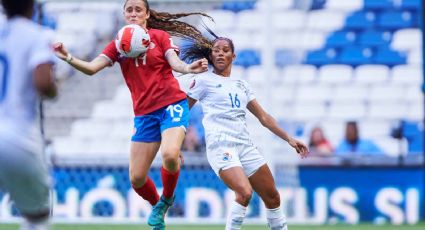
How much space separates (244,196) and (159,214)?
0.71 metres

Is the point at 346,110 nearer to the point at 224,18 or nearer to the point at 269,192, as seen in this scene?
the point at 224,18

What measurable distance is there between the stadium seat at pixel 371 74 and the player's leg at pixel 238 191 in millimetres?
9516

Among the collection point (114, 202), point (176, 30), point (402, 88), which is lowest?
point (114, 202)

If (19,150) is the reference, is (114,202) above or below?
below

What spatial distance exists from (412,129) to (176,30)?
332 inches

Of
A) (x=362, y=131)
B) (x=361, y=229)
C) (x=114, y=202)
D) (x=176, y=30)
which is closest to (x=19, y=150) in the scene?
(x=176, y=30)

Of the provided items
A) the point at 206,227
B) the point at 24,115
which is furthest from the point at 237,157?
the point at 206,227

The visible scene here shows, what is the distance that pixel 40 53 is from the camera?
5699mm

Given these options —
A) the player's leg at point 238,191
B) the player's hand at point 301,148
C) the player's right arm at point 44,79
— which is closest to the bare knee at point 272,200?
the player's leg at point 238,191

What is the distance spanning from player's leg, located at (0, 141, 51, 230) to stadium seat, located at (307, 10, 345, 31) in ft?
41.9

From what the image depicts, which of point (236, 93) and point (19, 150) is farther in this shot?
point (236, 93)

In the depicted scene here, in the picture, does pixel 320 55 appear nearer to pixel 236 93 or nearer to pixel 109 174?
pixel 109 174

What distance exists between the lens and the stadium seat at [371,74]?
58.1 ft

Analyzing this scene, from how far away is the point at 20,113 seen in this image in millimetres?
5695
